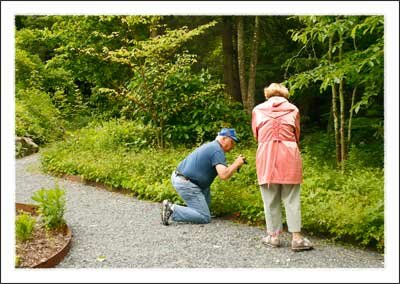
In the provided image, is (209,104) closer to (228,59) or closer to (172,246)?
(228,59)

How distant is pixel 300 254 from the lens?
4930 millimetres

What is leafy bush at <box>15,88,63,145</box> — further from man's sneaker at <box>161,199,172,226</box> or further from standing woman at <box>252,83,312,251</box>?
standing woman at <box>252,83,312,251</box>

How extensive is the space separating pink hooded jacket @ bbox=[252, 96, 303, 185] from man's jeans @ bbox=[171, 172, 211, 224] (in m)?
1.10

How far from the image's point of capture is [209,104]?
9773mm

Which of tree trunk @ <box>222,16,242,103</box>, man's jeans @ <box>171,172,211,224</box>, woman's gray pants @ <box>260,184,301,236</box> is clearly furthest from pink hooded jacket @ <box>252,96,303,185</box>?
tree trunk @ <box>222,16,242,103</box>

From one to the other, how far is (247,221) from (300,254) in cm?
110

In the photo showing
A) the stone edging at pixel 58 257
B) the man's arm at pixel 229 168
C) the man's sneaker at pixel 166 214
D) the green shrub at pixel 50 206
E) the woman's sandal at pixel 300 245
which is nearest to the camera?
the stone edging at pixel 58 257

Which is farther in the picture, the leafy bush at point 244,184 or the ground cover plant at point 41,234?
the leafy bush at point 244,184

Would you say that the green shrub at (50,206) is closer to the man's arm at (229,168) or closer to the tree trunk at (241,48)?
the man's arm at (229,168)

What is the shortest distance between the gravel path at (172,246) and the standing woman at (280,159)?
279 mm

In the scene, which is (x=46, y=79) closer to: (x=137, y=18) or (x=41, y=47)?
(x=41, y=47)

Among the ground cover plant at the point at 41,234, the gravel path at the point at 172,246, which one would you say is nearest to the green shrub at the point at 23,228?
the ground cover plant at the point at 41,234

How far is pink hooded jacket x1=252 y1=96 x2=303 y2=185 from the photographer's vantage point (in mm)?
4934

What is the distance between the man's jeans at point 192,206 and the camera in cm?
593
